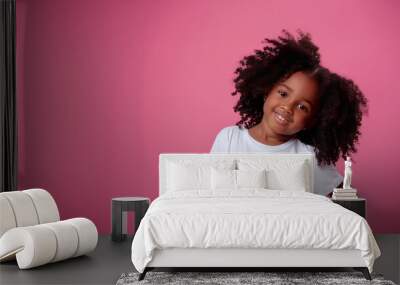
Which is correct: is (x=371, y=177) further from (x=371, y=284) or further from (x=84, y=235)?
(x=84, y=235)

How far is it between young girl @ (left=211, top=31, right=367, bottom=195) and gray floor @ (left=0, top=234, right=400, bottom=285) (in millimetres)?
1161

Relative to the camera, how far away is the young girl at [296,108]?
6430 millimetres

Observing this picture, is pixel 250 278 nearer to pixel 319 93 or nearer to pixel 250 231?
pixel 250 231

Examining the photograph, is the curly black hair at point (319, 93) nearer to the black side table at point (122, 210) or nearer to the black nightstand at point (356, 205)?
the black nightstand at point (356, 205)

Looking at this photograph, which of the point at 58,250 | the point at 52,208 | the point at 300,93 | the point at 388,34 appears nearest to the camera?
the point at 58,250

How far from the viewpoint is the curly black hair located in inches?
253

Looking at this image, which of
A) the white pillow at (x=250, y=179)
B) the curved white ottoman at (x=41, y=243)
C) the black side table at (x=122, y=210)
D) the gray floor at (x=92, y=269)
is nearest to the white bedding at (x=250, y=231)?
the gray floor at (x=92, y=269)

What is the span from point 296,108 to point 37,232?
9.08 feet

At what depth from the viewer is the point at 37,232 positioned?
4.91 meters

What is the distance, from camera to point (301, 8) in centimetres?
687

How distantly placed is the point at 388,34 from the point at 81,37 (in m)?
3.12

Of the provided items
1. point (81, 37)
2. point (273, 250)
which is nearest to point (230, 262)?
point (273, 250)

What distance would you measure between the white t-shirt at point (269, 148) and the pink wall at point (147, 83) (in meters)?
0.20

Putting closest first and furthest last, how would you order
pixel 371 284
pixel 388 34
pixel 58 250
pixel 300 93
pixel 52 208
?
1. pixel 371 284
2. pixel 58 250
3. pixel 52 208
4. pixel 300 93
5. pixel 388 34
